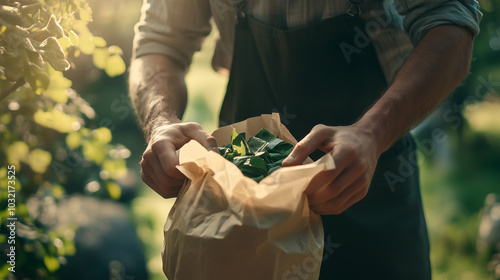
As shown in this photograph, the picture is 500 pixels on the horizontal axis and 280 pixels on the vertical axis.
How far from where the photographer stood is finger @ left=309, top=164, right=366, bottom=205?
740mm

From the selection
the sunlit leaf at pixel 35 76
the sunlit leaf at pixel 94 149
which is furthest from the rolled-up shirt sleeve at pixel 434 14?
the sunlit leaf at pixel 94 149

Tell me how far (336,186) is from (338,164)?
0.04 m

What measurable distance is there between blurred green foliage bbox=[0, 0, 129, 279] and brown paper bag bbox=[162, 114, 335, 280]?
0.34 m

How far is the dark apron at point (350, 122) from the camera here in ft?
3.58

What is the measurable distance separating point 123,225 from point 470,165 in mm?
3088

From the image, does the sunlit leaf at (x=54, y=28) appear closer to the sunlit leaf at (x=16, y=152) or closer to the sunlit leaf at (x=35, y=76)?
the sunlit leaf at (x=35, y=76)

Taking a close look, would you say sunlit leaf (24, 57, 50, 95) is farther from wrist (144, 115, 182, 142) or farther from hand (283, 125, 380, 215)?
hand (283, 125, 380, 215)

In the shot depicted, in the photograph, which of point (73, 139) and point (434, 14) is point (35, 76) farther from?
point (434, 14)

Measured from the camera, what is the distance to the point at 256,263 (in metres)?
0.70

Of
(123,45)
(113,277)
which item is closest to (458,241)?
(113,277)

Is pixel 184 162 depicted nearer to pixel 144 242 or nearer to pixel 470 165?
pixel 144 242

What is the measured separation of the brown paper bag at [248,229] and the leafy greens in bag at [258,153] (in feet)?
0.26

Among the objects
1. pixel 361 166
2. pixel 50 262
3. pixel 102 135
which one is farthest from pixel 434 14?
pixel 50 262

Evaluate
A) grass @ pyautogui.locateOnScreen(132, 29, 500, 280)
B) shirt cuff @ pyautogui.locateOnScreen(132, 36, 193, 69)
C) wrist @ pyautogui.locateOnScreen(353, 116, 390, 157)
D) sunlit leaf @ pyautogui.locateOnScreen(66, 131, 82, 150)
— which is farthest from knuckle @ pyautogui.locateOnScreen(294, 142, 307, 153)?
grass @ pyautogui.locateOnScreen(132, 29, 500, 280)
